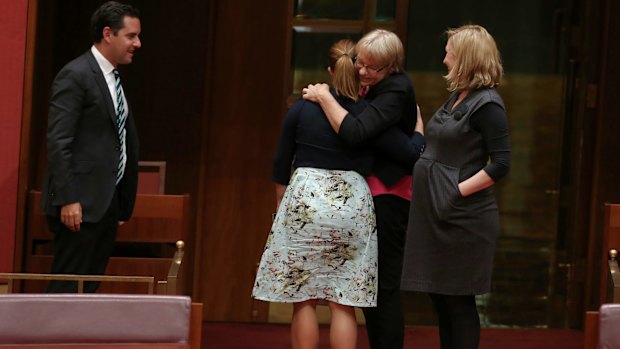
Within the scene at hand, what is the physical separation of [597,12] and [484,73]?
2.08 m

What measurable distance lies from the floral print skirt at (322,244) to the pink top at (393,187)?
8 cm

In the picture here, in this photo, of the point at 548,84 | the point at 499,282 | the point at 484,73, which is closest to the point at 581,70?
the point at 548,84

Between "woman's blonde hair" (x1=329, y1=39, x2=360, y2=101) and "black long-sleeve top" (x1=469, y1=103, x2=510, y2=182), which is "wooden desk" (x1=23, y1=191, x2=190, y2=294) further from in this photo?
"black long-sleeve top" (x1=469, y1=103, x2=510, y2=182)

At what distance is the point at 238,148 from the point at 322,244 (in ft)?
5.84

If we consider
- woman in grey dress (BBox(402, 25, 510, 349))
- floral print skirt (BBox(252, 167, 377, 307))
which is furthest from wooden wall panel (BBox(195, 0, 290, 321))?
woman in grey dress (BBox(402, 25, 510, 349))

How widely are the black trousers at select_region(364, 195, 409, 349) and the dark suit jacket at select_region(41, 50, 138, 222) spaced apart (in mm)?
1024

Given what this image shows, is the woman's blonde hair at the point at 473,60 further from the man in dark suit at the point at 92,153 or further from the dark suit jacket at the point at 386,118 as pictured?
the man in dark suit at the point at 92,153

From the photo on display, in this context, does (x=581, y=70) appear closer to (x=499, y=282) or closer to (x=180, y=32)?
(x=499, y=282)

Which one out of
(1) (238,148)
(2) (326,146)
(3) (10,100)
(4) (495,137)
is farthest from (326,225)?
(1) (238,148)

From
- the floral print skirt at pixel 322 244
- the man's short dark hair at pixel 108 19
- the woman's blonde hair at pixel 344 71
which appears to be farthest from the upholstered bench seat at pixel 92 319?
the man's short dark hair at pixel 108 19

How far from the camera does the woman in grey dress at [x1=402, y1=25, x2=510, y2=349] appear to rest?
11.9ft

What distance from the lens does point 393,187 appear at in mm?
3951

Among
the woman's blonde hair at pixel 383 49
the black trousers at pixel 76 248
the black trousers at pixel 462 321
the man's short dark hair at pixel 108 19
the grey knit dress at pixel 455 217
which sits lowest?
the black trousers at pixel 462 321

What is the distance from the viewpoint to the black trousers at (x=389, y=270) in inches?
156
